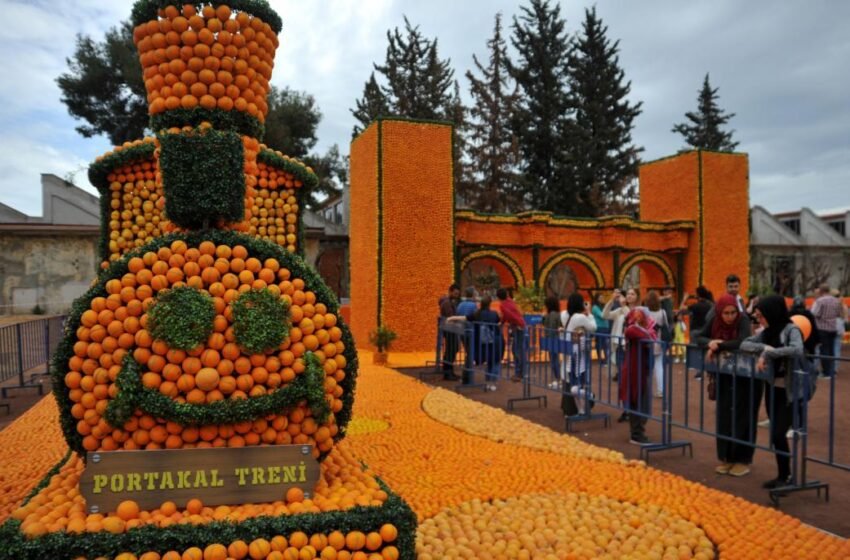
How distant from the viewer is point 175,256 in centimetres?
334

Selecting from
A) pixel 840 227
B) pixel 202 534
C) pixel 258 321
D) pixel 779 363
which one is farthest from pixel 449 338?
pixel 840 227

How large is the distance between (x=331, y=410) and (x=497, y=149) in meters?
30.4

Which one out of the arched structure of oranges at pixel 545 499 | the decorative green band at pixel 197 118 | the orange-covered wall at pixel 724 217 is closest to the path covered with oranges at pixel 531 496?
the arched structure of oranges at pixel 545 499

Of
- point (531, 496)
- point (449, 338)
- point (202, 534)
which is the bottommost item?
point (531, 496)

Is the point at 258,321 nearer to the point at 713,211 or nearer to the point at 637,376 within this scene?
the point at 637,376

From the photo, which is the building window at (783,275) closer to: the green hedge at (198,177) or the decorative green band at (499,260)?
the decorative green band at (499,260)

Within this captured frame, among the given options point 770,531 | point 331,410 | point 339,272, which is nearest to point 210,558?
point 331,410

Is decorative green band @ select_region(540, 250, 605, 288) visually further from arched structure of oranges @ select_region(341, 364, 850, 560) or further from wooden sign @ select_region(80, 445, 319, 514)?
wooden sign @ select_region(80, 445, 319, 514)

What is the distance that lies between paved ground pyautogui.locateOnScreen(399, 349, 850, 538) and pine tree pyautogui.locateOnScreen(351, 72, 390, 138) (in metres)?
27.0

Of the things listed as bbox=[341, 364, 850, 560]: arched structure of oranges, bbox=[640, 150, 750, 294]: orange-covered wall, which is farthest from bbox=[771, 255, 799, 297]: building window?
bbox=[341, 364, 850, 560]: arched structure of oranges

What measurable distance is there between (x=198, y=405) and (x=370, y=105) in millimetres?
33094

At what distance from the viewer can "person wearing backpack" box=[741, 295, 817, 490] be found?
4.78m

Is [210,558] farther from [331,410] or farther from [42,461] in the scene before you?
[42,461]

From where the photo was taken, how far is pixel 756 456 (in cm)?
607
